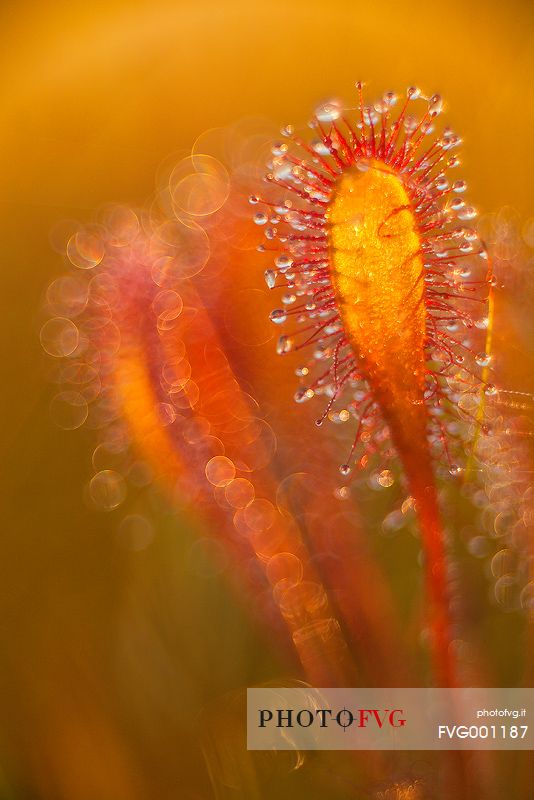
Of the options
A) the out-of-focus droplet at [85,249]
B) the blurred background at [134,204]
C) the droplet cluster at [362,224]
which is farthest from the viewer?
the out-of-focus droplet at [85,249]

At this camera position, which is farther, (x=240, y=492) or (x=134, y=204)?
(x=134, y=204)

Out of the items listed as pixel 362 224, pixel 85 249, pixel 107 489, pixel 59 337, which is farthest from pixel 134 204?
pixel 362 224

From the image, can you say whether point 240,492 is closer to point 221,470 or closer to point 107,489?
point 221,470

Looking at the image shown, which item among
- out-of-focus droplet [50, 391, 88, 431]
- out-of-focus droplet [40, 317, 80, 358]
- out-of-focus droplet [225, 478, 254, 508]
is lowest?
out-of-focus droplet [225, 478, 254, 508]

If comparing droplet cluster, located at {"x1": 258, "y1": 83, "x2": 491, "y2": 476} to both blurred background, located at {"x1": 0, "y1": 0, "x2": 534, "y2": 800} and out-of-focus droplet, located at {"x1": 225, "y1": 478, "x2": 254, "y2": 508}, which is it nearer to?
out-of-focus droplet, located at {"x1": 225, "y1": 478, "x2": 254, "y2": 508}

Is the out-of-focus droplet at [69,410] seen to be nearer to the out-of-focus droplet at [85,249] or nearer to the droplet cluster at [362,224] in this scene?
the out-of-focus droplet at [85,249]

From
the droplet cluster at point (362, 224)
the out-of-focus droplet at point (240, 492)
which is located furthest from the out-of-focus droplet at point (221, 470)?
the droplet cluster at point (362, 224)

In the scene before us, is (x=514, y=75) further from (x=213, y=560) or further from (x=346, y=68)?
(x=213, y=560)

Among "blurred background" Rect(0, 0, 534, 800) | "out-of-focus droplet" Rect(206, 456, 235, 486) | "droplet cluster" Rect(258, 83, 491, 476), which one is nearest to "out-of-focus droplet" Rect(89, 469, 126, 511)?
"blurred background" Rect(0, 0, 534, 800)
